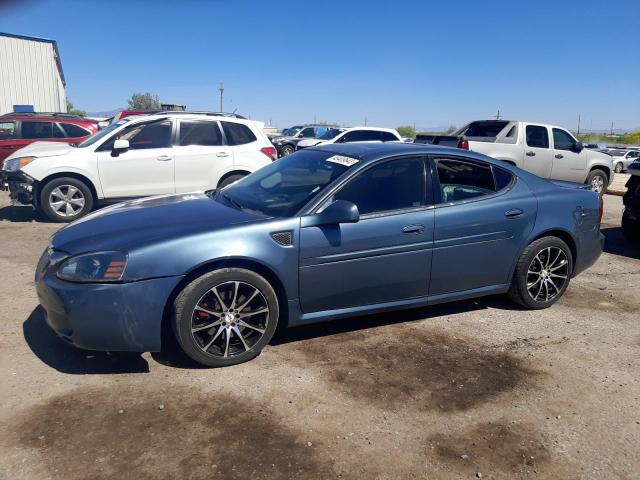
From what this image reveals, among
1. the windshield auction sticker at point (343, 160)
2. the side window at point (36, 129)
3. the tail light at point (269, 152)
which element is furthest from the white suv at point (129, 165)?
the windshield auction sticker at point (343, 160)

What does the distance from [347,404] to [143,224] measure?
189cm

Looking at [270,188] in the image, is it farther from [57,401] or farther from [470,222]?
[57,401]

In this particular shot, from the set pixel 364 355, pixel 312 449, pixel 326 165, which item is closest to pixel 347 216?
pixel 326 165

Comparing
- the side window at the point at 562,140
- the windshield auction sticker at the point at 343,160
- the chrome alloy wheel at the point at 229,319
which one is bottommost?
the chrome alloy wheel at the point at 229,319

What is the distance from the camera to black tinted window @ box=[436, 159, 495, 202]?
438cm

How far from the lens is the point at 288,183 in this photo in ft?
14.4

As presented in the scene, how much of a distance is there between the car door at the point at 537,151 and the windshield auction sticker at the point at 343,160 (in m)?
9.02

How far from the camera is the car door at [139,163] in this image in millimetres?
8469

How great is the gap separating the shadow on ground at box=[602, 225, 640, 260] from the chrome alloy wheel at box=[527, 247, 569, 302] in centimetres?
297

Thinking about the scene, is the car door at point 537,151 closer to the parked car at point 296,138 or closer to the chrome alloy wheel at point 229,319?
the chrome alloy wheel at point 229,319

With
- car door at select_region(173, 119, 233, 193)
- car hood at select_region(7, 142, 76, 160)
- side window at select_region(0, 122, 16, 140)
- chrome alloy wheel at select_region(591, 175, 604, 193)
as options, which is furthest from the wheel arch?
chrome alloy wheel at select_region(591, 175, 604, 193)

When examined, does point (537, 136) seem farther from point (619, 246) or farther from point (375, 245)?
point (375, 245)

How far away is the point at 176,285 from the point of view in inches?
135

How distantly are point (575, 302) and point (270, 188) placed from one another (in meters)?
3.24
